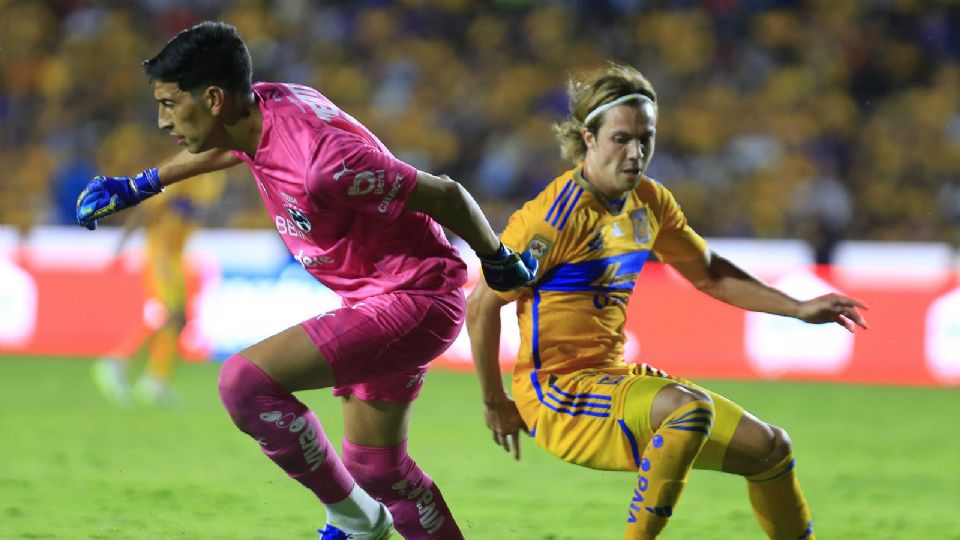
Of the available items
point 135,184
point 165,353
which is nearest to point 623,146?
point 135,184

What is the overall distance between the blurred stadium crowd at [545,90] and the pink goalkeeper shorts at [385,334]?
1005 cm

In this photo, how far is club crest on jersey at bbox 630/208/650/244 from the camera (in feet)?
16.3

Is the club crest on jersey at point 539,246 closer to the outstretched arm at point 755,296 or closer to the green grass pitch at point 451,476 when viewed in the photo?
the outstretched arm at point 755,296

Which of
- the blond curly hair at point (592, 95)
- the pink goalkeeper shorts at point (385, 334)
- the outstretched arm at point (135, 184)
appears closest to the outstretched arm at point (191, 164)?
the outstretched arm at point (135, 184)

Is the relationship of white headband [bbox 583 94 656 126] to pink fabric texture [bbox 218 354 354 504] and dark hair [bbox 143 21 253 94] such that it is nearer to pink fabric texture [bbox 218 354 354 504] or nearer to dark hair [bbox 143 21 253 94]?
dark hair [bbox 143 21 253 94]

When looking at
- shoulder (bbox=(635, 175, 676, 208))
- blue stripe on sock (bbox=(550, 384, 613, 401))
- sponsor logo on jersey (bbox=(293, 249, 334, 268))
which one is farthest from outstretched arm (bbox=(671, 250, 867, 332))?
sponsor logo on jersey (bbox=(293, 249, 334, 268))

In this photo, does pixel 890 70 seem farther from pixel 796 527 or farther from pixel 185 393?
pixel 796 527

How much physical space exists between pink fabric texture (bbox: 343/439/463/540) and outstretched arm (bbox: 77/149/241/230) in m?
1.14

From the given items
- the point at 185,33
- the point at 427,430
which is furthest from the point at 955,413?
the point at 185,33

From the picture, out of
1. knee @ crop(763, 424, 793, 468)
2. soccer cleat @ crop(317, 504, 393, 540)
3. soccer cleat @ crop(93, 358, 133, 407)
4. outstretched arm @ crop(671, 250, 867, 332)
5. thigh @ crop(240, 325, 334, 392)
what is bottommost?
soccer cleat @ crop(93, 358, 133, 407)

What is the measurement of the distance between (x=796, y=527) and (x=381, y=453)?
1520 millimetres

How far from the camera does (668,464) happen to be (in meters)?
4.38

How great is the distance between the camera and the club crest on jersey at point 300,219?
4320 mm

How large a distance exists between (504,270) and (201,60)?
1.18 metres
